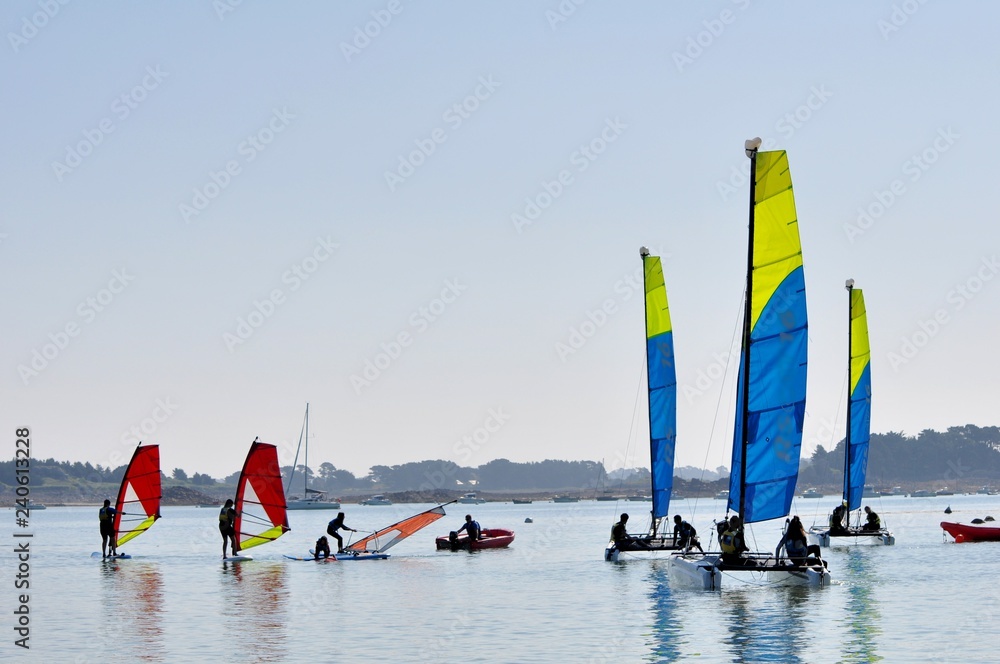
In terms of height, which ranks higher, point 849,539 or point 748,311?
point 748,311

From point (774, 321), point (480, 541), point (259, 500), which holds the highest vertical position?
point (774, 321)

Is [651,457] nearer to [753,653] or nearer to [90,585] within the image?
[90,585]

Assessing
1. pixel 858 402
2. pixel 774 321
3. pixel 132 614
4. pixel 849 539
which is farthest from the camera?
pixel 849 539

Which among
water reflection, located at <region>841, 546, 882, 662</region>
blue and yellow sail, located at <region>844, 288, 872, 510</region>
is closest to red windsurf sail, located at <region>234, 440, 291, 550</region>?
water reflection, located at <region>841, 546, 882, 662</region>

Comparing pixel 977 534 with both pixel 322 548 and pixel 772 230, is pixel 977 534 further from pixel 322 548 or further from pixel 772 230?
pixel 772 230

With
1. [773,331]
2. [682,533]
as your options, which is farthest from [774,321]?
[682,533]

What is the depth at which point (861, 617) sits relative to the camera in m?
24.9

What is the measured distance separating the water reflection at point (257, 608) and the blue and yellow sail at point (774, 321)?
1069 centimetres

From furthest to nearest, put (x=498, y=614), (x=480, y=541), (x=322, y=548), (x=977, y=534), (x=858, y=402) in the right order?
(x=977, y=534) < (x=480, y=541) < (x=858, y=402) < (x=322, y=548) < (x=498, y=614)

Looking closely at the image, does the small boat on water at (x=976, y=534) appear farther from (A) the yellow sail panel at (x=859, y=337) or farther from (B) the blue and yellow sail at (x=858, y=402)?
(A) the yellow sail panel at (x=859, y=337)

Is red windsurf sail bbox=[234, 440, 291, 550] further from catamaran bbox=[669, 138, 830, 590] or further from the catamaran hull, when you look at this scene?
the catamaran hull

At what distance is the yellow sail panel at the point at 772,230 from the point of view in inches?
1125

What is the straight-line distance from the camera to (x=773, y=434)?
1133 inches

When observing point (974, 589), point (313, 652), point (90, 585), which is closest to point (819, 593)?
point (974, 589)
